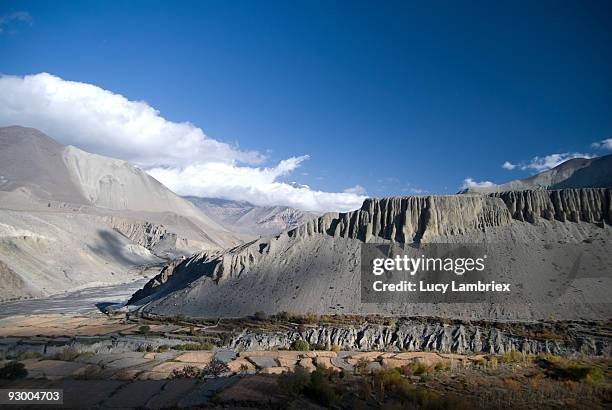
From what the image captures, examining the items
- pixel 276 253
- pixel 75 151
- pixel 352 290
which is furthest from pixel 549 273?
pixel 75 151

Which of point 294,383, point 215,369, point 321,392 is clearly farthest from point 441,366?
point 215,369

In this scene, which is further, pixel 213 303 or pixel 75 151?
pixel 75 151

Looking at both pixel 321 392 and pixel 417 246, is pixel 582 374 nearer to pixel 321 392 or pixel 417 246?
pixel 321 392

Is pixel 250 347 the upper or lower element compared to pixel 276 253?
lower

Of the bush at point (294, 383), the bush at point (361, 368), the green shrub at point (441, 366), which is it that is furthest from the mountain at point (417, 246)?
the bush at point (294, 383)

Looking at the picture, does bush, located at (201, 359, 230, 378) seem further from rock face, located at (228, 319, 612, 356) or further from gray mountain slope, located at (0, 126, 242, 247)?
gray mountain slope, located at (0, 126, 242, 247)

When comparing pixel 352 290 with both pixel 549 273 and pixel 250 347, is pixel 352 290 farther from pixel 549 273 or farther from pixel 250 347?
pixel 549 273
